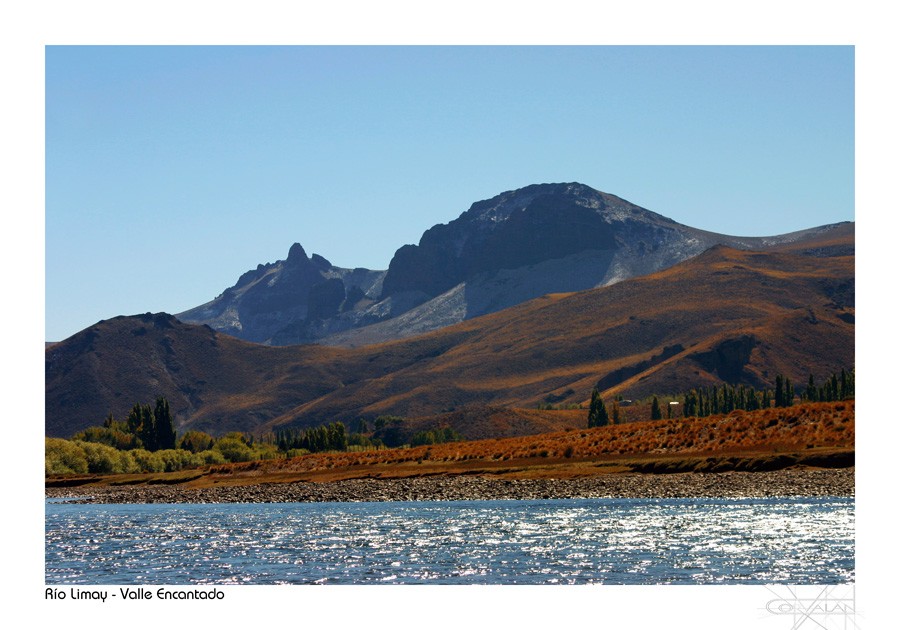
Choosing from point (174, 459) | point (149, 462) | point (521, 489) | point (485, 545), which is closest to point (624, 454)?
point (521, 489)

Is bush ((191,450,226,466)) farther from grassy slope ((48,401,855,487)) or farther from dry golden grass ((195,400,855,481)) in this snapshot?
dry golden grass ((195,400,855,481))

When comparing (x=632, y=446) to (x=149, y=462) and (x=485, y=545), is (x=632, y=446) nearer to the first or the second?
(x=485, y=545)

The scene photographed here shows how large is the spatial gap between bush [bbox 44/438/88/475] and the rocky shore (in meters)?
36.6

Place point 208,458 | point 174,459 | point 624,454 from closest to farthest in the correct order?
point 624,454 < point 174,459 < point 208,458

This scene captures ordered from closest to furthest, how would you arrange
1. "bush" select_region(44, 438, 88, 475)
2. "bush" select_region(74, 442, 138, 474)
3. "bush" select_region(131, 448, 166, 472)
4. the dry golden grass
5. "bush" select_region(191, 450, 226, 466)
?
the dry golden grass < "bush" select_region(44, 438, 88, 475) < "bush" select_region(74, 442, 138, 474) < "bush" select_region(131, 448, 166, 472) < "bush" select_region(191, 450, 226, 466)

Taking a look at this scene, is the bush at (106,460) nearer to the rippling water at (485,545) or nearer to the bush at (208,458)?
the bush at (208,458)

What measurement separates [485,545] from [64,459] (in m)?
115

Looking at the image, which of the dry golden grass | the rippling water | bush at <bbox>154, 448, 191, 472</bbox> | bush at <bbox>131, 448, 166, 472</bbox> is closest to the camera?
the rippling water

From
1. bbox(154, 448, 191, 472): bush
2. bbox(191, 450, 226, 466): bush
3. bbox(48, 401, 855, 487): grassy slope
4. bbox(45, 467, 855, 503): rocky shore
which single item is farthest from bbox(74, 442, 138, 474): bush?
bbox(45, 467, 855, 503): rocky shore

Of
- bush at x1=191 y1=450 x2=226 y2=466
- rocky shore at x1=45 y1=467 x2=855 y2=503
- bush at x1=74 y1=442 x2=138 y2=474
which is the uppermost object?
rocky shore at x1=45 y1=467 x2=855 y2=503

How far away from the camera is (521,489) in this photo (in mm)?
91312

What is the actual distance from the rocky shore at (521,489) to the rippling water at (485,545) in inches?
195

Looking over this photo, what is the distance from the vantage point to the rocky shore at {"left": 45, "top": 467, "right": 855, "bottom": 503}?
260ft

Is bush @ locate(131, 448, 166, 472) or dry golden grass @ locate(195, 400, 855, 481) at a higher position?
dry golden grass @ locate(195, 400, 855, 481)
